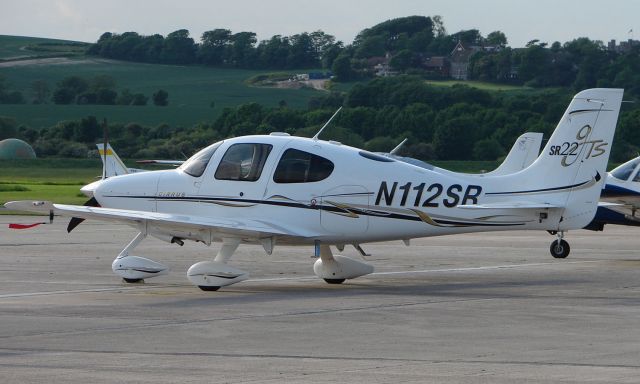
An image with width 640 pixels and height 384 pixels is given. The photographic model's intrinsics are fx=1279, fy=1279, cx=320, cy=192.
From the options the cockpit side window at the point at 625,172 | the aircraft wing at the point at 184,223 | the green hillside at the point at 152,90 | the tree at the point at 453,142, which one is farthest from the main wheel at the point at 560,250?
the green hillside at the point at 152,90

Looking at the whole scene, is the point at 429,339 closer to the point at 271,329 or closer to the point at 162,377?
the point at 271,329

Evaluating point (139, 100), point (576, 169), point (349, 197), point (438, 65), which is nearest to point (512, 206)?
point (576, 169)

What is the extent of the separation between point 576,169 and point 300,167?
3466 millimetres

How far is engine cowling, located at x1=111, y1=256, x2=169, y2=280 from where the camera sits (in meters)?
Answer: 16.3

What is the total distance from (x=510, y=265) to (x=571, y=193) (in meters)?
4.21

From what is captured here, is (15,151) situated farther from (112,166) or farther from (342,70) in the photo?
(342,70)

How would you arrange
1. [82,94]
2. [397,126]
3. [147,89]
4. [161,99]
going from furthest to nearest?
[147,89] < [82,94] < [161,99] < [397,126]

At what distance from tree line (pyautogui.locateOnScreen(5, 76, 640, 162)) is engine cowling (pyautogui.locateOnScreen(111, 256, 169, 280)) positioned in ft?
111

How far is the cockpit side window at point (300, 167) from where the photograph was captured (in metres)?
16.1

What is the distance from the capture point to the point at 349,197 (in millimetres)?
15953

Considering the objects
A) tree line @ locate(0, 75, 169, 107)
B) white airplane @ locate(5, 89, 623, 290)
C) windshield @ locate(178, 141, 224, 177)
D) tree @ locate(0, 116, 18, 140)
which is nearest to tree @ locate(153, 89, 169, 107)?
tree line @ locate(0, 75, 169, 107)

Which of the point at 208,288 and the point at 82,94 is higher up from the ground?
the point at 208,288

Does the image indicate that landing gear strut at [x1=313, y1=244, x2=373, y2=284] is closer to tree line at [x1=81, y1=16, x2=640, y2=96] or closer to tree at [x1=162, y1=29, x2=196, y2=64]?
tree line at [x1=81, y1=16, x2=640, y2=96]

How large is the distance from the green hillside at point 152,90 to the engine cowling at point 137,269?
66.9m
